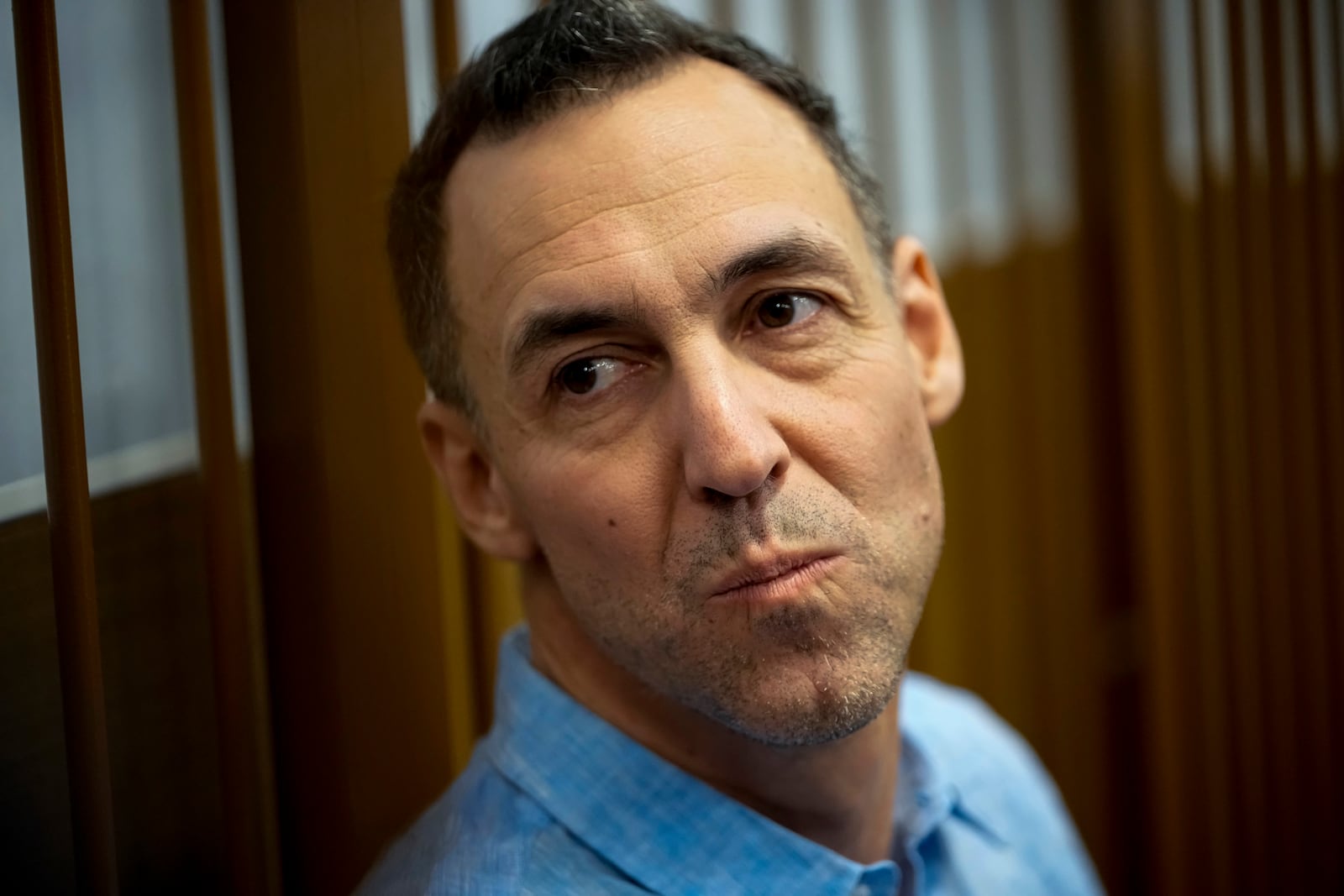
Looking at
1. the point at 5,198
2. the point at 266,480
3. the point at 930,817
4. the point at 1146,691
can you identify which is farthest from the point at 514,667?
the point at 1146,691

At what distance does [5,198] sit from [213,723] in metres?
0.59

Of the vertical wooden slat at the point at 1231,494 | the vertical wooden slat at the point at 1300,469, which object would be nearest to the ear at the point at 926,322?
the vertical wooden slat at the point at 1231,494

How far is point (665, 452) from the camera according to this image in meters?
1.03

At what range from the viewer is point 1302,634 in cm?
216

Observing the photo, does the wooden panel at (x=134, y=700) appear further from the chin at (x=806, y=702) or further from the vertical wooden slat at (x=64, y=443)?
the chin at (x=806, y=702)

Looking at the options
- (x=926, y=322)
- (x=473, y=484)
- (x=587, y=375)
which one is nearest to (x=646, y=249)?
(x=587, y=375)

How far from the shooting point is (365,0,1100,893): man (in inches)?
39.9

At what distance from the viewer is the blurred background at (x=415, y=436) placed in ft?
3.50

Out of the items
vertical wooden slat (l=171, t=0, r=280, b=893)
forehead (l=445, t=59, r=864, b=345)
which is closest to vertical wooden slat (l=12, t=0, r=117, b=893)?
vertical wooden slat (l=171, t=0, r=280, b=893)

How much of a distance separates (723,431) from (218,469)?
0.57 metres

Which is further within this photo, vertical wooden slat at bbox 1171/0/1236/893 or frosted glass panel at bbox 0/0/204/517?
vertical wooden slat at bbox 1171/0/1236/893

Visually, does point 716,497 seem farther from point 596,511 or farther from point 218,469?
point 218,469

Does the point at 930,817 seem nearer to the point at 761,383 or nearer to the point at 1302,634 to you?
the point at 761,383

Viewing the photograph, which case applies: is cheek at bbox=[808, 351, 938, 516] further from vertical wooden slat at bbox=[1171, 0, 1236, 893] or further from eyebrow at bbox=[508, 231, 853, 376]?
vertical wooden slat at bbox=[1171, 0, 1236, 893]
